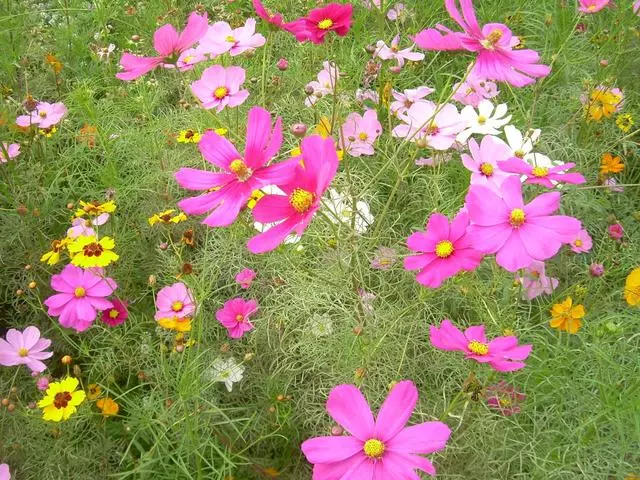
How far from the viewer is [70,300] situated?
1.12 meters

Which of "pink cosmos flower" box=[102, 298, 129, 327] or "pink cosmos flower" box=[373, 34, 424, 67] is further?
"pink cosmos flower" box=[373, 34, 424, 67]

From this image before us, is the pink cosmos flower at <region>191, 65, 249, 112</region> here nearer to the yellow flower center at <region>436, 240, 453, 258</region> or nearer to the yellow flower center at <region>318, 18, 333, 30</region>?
the yellow flower center at <region>318, 18, 333, 30</region>

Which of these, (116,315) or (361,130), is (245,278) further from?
(361,130)

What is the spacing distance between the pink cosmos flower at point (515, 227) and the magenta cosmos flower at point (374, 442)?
0.19 metres

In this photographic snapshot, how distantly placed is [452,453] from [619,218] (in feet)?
2.54

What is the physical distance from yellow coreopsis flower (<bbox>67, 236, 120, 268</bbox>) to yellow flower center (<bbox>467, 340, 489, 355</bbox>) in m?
0.63

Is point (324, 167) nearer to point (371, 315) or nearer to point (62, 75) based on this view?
point (371, 315)

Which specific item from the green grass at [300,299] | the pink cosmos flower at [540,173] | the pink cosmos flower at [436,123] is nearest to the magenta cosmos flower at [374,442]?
the green grass at [300,299]

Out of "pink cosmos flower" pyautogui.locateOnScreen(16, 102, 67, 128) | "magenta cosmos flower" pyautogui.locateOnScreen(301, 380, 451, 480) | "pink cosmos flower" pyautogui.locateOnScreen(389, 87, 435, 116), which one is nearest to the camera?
"magenta cosmos flower" pyautogui.locateOnScreen(301, 380, 451, 480)

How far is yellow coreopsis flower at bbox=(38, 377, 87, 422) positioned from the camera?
978mm

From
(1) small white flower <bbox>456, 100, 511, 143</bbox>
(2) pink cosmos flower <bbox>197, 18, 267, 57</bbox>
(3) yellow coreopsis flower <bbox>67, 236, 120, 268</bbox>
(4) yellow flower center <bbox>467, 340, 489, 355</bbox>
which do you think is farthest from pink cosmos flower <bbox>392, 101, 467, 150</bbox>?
(3) yellow coreopsis flower <bbox>67, 236, 120, 268</bbox>

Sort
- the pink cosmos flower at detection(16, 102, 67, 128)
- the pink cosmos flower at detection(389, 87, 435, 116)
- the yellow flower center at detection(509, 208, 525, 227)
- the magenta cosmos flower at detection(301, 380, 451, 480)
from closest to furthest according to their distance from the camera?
the magenta cosmos flower at detection(301, 380, 451, 480) → the yellow flower center at detection(509, 208, 525, 227) → the pink cosmos flower at detection(389, 87, 435, 116) → the pink cosmos flower at detection(16, 102, 67, 128)

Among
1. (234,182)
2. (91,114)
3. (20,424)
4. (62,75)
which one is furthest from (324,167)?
(62,75)

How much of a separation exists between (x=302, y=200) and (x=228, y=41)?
65 cm
